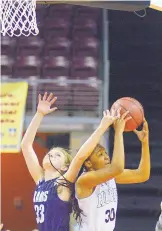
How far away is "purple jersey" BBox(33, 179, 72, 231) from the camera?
3280 millimetres

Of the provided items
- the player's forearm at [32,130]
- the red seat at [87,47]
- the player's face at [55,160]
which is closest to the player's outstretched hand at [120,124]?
the player's face at [55,160]

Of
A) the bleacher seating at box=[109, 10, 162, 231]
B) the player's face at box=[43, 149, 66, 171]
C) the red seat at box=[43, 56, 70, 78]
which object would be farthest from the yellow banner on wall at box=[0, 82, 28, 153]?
the player's face at box=[43, 149, 66, 171]

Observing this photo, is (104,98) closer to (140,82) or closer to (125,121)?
(140,82)

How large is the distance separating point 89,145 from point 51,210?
0.39 m

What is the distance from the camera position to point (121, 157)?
322cm

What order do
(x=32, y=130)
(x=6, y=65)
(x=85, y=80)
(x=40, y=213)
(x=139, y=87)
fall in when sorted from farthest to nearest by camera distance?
(x=139, y=87)
(x=6, y=65)
(x=85, y=80)
(x=32, y=130)
(x=40, y=213)

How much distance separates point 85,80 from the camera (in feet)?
21.6

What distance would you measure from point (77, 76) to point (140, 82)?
0.79 m

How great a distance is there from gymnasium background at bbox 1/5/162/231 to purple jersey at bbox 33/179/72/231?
2.98 m

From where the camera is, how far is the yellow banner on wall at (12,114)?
5.97 meters

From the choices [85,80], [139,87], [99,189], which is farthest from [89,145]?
[139,87]

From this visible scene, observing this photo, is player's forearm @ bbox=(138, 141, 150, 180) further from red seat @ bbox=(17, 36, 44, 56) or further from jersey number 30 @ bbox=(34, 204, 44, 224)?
red seat @ bbox=(17, 36, 44, 56)

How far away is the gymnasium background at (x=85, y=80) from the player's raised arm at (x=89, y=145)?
3015mm

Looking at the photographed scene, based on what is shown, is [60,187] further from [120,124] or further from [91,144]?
[120,124]
